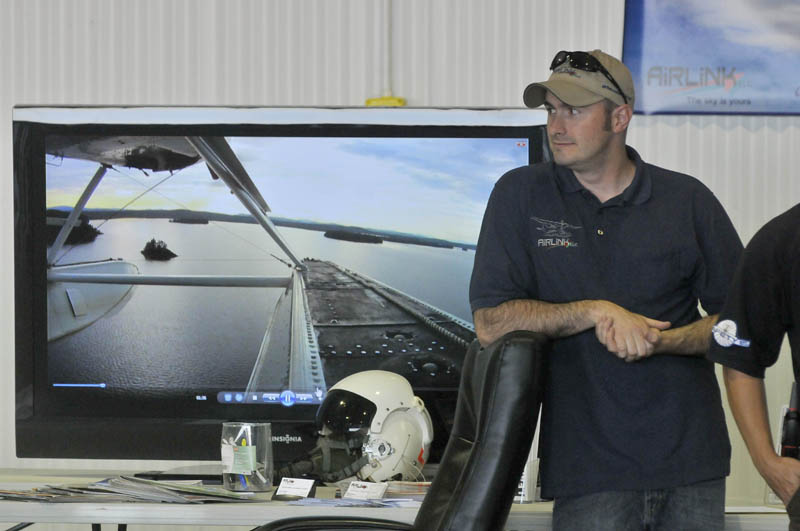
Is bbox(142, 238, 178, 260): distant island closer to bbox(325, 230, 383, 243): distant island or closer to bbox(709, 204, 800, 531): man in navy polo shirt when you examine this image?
bbox(325, 230, 383, 243): distant island

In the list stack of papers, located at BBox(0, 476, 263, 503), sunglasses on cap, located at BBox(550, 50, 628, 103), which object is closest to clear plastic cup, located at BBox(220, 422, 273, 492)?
stack of papers, located at BBox(0, 476, 263, 503)

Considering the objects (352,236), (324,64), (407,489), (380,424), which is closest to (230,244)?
(352,236)

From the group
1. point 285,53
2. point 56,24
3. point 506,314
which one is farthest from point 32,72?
point 506,314

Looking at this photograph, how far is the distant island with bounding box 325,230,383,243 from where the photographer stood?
288 centimetres

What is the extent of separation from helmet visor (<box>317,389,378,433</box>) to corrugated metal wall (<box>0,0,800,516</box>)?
1.20m

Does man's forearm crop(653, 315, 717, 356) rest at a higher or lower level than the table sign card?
higher

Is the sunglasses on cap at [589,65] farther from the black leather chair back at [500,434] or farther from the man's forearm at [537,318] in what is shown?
the black leather chair back at [500,434]

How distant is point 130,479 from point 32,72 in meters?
1.58

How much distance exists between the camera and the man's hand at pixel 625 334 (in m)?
1.72

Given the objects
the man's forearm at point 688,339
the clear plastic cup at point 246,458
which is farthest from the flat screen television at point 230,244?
the man's forearm at point 688,339

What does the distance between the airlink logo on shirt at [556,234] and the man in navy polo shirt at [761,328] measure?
1.18ft

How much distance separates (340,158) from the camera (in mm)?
2891

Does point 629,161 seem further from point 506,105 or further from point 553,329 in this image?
point 506,105

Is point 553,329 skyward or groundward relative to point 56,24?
groundward
